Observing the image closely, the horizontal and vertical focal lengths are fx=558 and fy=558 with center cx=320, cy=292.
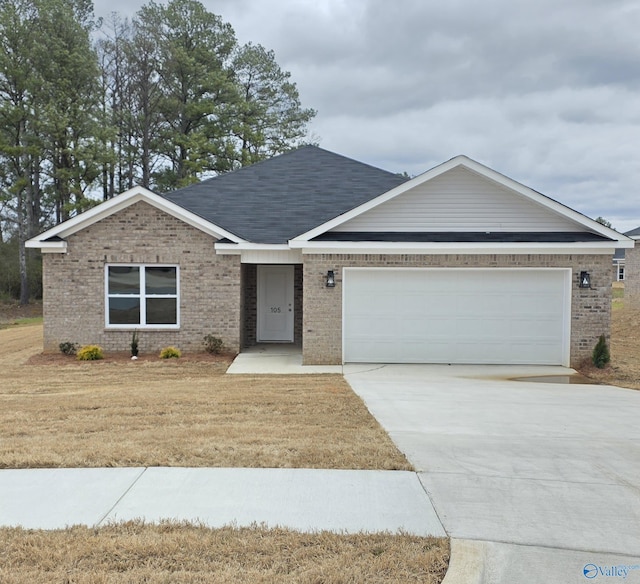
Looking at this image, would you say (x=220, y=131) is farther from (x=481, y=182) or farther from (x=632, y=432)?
(x=632, y=432)

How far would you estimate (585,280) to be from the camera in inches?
498

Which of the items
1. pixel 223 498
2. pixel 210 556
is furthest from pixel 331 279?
pixel 210 556

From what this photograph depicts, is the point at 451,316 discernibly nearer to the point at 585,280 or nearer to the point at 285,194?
the point at 585,280

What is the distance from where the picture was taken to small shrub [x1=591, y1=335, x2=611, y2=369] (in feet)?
41.1

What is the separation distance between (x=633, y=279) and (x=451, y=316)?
18272mm

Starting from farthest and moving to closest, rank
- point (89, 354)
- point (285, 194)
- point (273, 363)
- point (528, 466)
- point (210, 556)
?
point (285, 194) < point (89, 354) < point (273, 363) < point (528, 466) < point (210, 556)

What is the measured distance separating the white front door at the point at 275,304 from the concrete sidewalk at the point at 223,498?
445 inches

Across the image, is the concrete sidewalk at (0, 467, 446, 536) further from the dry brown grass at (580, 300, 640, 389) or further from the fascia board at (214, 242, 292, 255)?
the fascia board at (214, 242, 292, 255)

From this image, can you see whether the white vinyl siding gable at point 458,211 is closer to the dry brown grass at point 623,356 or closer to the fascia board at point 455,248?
the fascia board at point 455,248

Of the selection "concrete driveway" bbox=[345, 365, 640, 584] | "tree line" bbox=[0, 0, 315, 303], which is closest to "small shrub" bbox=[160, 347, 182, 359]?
"concrete driveway" bbox=[345, 365, 640, 584]

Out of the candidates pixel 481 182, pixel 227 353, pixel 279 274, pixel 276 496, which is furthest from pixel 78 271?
pixel 276 496

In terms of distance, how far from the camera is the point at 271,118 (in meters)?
37.2

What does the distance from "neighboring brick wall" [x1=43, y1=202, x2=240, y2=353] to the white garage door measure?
3.41 m

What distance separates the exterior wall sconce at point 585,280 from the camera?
12664mm
